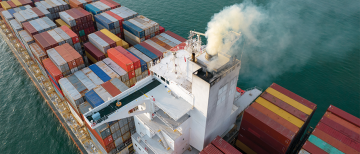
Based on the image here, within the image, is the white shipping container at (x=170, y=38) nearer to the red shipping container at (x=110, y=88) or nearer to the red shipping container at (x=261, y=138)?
the red shipping container at (x=110, y=88)

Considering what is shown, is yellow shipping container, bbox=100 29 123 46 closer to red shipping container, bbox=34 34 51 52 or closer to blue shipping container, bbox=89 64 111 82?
blue shipping container, bbox=89 64 111 82

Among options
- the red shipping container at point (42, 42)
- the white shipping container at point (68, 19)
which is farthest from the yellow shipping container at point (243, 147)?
the white shipping container at point (68, 19)

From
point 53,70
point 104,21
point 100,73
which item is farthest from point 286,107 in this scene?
point 104,21

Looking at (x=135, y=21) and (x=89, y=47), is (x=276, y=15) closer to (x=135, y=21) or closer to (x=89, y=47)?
(x=135, y=21)

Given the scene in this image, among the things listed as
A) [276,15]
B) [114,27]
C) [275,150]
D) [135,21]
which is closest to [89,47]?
[114,27]

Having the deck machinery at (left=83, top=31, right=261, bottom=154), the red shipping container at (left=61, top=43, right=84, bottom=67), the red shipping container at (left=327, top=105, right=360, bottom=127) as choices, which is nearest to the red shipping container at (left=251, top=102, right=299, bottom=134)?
the deck machinery at (left=83, top=31, right=261, bottom=154)
